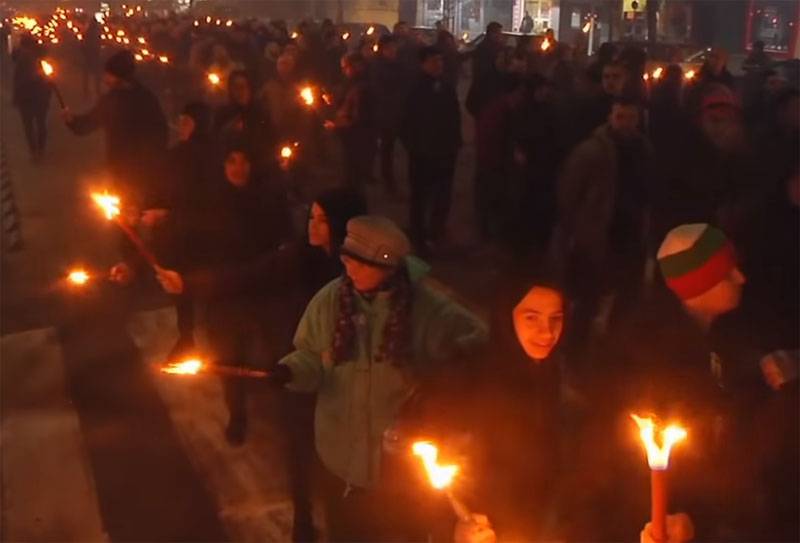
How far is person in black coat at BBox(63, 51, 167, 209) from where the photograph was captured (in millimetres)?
8930

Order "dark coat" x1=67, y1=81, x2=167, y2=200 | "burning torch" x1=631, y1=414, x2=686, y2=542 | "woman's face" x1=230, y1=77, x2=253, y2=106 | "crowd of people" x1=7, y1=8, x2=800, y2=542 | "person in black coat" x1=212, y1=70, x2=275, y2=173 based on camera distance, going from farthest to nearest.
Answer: "dark coat" x1=67, y1=81, x2=167, y2=200
"woman's face" x1=230, y1=77, x2=253, y2=106
"person in black coat" x1=212, y1=70, x2=275, y2=173
"crowd of people" x1=7, y1=8, x2=800, y2=542
"burning torch" x1=631, y1=414, x2=686, y2=542

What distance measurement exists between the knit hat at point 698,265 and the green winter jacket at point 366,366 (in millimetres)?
664

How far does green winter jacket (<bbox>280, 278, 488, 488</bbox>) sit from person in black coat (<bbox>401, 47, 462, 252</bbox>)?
240 inches

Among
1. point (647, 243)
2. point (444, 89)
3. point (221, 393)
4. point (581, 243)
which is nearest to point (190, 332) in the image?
point (221, 393)

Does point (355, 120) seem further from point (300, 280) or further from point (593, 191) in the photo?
point (300, 280)

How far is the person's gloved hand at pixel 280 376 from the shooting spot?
3.80 meters

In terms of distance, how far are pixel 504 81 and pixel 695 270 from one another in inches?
252

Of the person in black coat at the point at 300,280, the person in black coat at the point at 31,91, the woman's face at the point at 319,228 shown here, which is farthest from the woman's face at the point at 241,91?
the person in black coat at the point at 31,91

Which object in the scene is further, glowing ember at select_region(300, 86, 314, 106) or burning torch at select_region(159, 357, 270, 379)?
glowing ember at select_region(300, 86, 314, 106)

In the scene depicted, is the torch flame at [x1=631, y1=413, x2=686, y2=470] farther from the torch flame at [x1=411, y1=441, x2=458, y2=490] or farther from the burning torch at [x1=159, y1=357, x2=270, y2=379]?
the burning torch at [x1=159, y1=357, x2=270, y2=379]

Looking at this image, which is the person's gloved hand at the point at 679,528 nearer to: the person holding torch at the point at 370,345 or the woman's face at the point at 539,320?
the woman's face at the point at 539,320

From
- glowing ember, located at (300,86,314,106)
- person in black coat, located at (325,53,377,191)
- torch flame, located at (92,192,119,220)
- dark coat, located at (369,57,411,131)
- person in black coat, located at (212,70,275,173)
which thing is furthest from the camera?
dark coat, located at (369,57,411,131)

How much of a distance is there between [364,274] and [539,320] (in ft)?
2.37

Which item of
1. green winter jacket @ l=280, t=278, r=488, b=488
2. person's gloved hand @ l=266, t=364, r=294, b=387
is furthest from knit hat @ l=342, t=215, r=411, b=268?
person's gloved hand @ l=266, t=364, r=294, b=387
